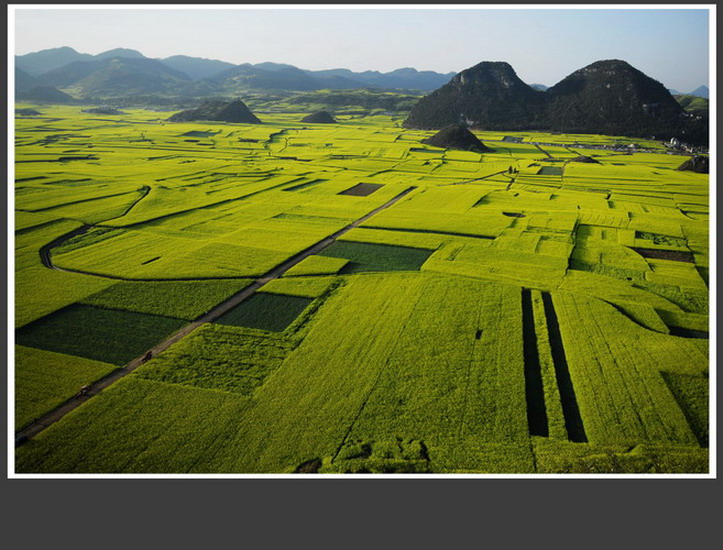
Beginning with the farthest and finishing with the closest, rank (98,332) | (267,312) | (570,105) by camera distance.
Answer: (570,105), (267,312), (98,332)

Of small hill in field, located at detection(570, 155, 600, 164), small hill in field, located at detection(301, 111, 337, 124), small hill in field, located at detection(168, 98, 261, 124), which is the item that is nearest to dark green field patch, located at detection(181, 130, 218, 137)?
small hill in field, located at detection(168, 98, 261, 124)

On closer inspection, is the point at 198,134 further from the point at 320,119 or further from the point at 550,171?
the point at 550,171

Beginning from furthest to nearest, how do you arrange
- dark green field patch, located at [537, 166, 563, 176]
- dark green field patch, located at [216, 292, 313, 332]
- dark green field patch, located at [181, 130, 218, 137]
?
dark green field patch, located at [181, 130, 218, 137]
dark green field patch, located at [537, 166, 563, 176]
dark green field patch, located at [216, 292, 313, 332]

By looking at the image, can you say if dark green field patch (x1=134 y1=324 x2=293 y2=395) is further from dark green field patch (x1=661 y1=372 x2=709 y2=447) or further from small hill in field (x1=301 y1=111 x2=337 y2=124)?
small hill in field (x1=301 y1=111 x2=337 y2=124)

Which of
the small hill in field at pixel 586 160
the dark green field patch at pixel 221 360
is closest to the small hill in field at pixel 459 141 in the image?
the small hill in field at pixel 586 160

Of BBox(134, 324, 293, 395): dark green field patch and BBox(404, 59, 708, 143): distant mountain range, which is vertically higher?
BBox(404, 59, 708, 143): distant mountain range

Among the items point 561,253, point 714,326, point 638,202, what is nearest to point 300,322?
point 714,326

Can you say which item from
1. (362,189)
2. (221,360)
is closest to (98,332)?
(221,360)
